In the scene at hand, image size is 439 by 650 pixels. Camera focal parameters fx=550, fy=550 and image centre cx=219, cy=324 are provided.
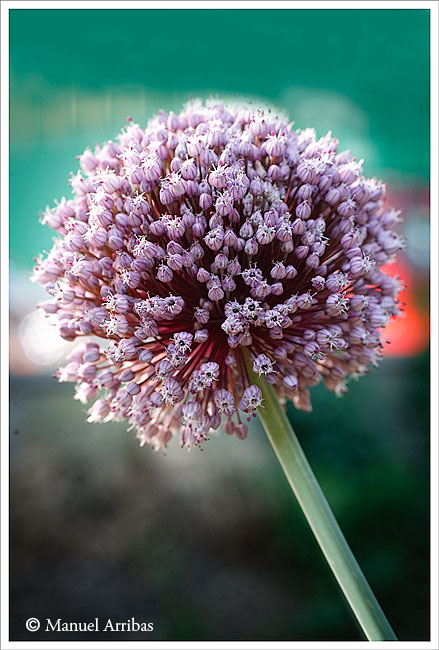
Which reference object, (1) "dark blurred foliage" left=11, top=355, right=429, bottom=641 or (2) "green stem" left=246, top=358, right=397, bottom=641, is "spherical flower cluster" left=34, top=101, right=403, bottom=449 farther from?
(1) "dark blurred foliage" left=11, top=355, right=429, bottom=641

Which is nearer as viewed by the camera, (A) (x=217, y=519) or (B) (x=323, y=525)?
(B) (x=323, y=525)

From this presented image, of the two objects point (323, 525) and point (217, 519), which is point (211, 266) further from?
point (217, 519)

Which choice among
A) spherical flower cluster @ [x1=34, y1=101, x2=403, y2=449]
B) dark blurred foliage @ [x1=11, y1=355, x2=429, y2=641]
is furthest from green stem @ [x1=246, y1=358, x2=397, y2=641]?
dark blurred foliage @ [x1=11, y1=355, x2=429, y2=641]

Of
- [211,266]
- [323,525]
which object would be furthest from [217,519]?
[211,266]

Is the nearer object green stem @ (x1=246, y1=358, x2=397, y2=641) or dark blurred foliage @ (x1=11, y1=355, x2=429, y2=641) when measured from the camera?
green stem @ (x1=246, y1=358, x2=397, y2=641)

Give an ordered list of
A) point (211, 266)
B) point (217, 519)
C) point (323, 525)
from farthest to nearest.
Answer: point (217, 519) → point (323, 525) → point (211, 266)
